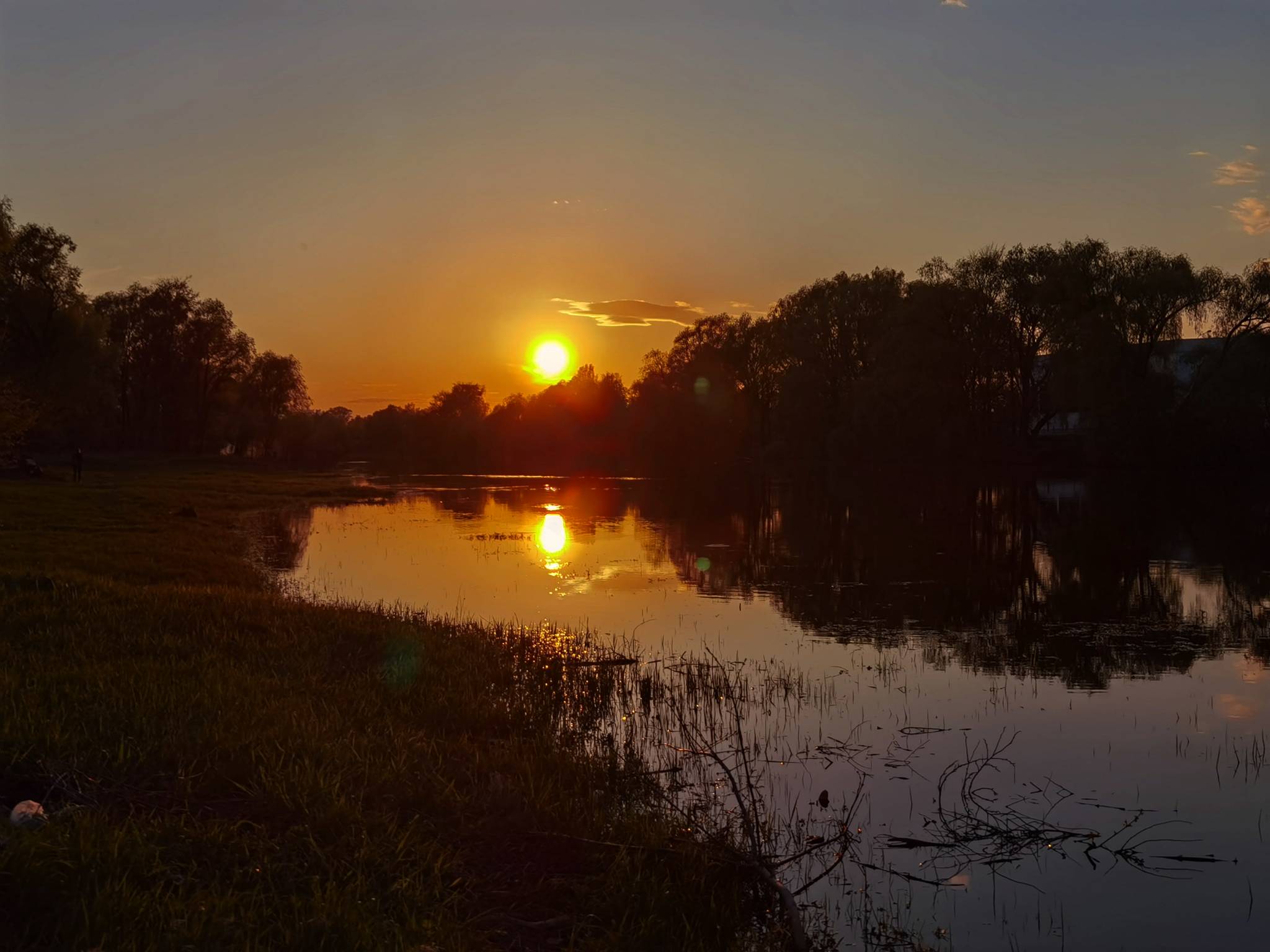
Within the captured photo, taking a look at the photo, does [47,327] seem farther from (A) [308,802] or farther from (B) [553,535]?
(A) [308,802]

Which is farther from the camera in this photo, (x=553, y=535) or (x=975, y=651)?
(x=553, y=535)

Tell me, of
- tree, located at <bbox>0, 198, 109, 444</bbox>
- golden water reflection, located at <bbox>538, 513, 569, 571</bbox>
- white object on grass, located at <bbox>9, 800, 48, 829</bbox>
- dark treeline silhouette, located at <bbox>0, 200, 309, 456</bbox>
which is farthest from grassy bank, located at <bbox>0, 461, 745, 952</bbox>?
tree, located at <bbox>0, 198, 109, 444</bbox>

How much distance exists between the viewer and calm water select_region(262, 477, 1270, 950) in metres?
8.04

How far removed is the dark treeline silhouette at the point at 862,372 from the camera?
65688mm

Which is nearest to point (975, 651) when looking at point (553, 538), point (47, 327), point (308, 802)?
point (308, 802)

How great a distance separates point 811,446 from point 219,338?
207 feet

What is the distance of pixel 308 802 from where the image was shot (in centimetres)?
745

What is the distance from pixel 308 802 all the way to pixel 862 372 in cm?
9908

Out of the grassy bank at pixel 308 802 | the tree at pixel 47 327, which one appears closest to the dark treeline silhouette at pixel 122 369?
the tree at pixel 47 327

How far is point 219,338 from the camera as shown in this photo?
100 meters

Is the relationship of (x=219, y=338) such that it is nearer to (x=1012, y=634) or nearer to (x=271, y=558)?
(x=271, y=558)

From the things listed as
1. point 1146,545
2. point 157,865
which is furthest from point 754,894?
point 1146,545

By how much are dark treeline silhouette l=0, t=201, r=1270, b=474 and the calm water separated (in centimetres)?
2690

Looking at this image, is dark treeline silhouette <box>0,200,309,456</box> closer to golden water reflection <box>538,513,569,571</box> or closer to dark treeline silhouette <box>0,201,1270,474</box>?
dark treeline silhouette <box>0,201,1270,474</box>
